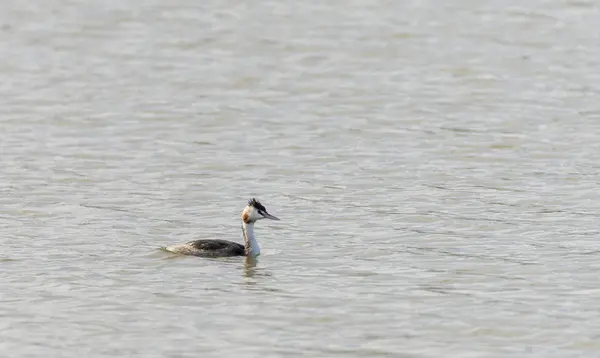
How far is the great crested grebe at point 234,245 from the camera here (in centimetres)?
1664

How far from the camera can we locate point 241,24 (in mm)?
32781

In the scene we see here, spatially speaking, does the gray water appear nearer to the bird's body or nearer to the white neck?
the bird's body

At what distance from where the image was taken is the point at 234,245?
56.1ft

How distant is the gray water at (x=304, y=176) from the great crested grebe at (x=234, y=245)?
0.14 metres

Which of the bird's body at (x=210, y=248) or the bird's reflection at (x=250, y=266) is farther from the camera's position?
the bird's body at (x=210, y=248)

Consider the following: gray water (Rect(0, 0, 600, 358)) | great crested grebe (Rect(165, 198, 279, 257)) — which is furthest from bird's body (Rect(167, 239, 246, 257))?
gray water (Rect(0, 0, 600, 358))

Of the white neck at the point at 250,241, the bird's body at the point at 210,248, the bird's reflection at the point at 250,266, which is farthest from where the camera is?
the white neck at the point at 250,241

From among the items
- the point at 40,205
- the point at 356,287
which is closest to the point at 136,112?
the point at 40,205

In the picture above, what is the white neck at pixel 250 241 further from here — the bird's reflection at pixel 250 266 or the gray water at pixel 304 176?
the gray water at pixel 304 176

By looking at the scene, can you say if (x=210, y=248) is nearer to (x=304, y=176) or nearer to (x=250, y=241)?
(x=250, y=241)

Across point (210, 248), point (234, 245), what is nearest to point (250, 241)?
point (234, 245)

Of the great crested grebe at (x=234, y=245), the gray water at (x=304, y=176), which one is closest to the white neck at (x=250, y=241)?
the great crested grebe at (x=234, y=245)

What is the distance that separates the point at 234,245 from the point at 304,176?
14.0ft

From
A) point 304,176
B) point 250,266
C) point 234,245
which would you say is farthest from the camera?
point 304,176
